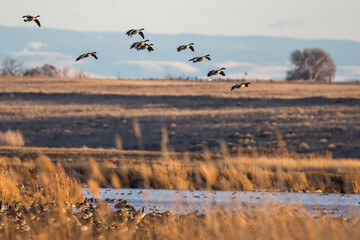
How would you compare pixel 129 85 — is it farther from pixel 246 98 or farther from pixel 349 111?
pixel 349 111

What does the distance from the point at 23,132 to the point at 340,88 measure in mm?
43941

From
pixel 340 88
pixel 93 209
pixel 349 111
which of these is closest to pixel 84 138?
pixel 349 111

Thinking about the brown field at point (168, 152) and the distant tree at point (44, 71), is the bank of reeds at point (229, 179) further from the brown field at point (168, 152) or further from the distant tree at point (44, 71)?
the distant tree at point (44, 71)

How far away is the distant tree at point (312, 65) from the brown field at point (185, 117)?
4100 centimetres

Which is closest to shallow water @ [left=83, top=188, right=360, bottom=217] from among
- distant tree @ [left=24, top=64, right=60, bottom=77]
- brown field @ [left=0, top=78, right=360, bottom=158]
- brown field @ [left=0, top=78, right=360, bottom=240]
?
brown field @ [left=0, top=78, right=360, bottom=240]

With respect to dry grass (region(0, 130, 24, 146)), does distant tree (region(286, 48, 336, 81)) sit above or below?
above

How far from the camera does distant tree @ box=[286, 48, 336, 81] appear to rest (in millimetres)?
115375

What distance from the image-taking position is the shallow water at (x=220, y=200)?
12.5 m

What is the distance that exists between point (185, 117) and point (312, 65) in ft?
233

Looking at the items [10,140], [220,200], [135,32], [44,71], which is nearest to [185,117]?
[10,140]

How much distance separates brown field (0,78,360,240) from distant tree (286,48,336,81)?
39827mm

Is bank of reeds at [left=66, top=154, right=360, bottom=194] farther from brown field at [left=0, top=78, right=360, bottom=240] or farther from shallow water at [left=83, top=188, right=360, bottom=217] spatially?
shallow water at [left=83, top=188, right=360, bottom=217]

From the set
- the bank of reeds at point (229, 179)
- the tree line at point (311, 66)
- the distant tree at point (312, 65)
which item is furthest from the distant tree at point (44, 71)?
the bank of reeds at point (229, 179)

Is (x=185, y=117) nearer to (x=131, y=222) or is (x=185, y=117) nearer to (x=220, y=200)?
(x=220, y=200)
